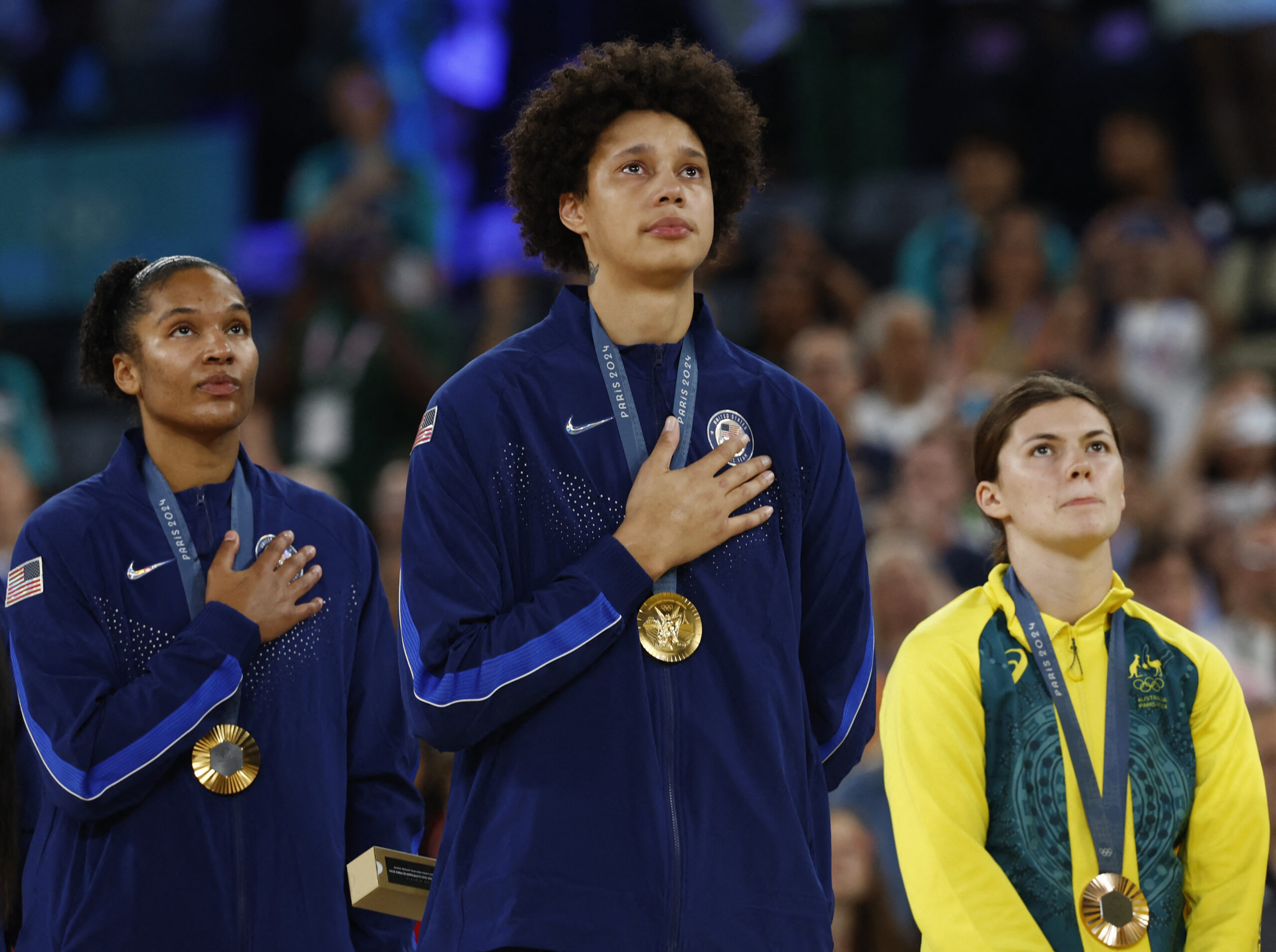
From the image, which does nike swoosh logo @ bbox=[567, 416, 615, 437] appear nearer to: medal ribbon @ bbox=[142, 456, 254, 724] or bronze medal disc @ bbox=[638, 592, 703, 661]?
bronze medal disc @ bbox=[638, 592, 703, 661]

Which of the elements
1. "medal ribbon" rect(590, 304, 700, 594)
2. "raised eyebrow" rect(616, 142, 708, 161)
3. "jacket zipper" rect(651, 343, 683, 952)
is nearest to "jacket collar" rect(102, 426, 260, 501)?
"medal ribbon" rect(590, 304, 700, 594)

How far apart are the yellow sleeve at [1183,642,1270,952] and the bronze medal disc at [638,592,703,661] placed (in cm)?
116

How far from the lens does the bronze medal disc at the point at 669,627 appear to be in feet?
8.47

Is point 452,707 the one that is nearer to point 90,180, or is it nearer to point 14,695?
point 14,695

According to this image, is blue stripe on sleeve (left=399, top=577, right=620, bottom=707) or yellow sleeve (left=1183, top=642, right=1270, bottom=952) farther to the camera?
yellow sleeve (left=1183, top=642, right=1270, bottom=952)

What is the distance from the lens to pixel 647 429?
277 centimetres

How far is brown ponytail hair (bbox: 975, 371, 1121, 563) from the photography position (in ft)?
11.2

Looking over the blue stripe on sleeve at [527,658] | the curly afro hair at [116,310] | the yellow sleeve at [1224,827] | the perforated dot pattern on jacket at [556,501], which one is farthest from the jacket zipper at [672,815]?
the curly afro hair at [116,310]

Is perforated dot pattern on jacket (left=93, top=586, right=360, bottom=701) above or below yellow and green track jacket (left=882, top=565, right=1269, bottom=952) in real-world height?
above

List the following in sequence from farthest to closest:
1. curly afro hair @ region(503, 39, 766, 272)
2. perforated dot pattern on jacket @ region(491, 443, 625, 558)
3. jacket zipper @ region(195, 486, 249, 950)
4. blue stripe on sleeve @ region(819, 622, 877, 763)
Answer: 1. jacket zipper @ region(195, 486, 249, 950)
2. curly afro hair @ region(503, 39, 766, 272)
3. blue stripe on sleeve @ region(819, 622, 877, 763)
4. perforated dot pattern on jacket @ region(491, 443, 625, 558)

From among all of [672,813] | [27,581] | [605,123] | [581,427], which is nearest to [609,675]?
[672,813]

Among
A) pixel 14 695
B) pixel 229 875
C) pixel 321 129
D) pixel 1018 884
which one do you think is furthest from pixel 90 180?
pixel 1018 884

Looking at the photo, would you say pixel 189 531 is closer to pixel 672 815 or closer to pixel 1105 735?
pixel 672 815

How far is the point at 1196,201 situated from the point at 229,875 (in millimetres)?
7053
